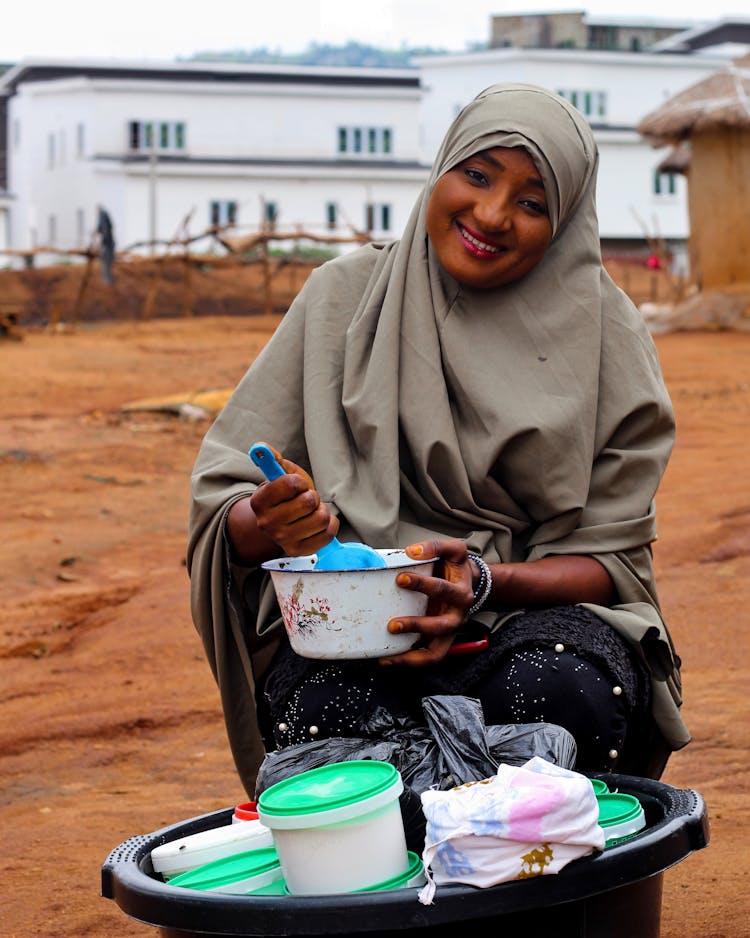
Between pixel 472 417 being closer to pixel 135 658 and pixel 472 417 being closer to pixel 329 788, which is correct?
pixel 329 788

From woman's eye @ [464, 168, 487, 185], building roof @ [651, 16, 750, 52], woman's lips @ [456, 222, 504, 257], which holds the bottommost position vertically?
building roof @ [651, 16, 750, 52]

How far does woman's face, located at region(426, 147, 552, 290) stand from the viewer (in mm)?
2568

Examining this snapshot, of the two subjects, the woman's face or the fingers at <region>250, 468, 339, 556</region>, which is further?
the woman's face

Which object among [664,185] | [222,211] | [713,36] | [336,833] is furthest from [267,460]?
[713,36]

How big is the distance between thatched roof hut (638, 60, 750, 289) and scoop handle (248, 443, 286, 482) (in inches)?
562

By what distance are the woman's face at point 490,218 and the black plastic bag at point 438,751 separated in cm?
82

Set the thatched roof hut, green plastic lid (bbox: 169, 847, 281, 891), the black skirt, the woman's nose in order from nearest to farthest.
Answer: green plastic lid (bbox: 169, 847, 281, 891)
the black skirt
the woman's nose
the thatched roof hut

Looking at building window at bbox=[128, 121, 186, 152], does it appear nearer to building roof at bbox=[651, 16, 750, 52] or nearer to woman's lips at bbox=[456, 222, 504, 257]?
building roof at bbox=[651, 16, 750, 52]

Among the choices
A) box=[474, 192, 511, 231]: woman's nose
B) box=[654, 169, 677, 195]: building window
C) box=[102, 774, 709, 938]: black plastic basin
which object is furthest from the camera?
box=[654, 169, 677, 195]: building window

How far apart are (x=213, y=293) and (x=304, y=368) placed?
28.0 m

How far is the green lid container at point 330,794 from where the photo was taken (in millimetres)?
1856

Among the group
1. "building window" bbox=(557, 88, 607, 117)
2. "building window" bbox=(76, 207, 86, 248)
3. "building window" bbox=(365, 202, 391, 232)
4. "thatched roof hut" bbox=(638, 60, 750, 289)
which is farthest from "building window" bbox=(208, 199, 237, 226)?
"thatched roof hut" bbox=(638, 60, 750, 289)

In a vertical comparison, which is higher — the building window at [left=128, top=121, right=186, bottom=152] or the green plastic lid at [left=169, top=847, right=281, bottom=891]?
the green plastic lid at [left=169, top=847, right=281, bottom=891]

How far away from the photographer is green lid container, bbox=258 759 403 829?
1.86 meters
